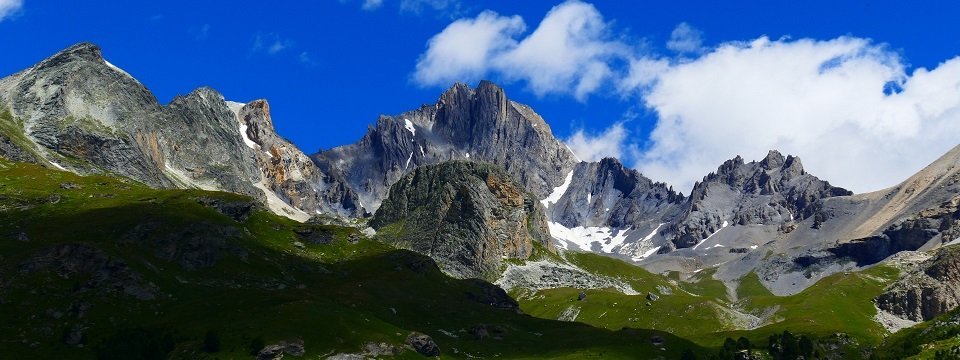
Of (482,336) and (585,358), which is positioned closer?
(585,358)

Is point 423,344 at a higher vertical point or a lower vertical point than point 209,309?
lower

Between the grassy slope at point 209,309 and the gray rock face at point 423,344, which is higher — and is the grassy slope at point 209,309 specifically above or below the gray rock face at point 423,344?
above

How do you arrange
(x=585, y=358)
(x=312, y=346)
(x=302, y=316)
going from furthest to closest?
(x=585, y=358) → (x=302, y=316) → (x=312, y=346)

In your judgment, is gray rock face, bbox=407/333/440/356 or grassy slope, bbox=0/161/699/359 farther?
gray rock face, bbox=407/333/440/356

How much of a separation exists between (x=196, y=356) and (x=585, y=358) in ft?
235

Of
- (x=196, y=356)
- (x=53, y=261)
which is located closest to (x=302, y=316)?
(x=196, y=356)

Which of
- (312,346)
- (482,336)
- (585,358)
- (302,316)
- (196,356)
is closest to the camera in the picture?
(196,356)

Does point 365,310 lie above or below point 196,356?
above

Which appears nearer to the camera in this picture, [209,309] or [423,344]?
[209,309]

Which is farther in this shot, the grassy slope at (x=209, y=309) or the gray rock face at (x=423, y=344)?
the gray rock face at (x=423, y=344)

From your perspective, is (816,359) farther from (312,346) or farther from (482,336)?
(312,346)

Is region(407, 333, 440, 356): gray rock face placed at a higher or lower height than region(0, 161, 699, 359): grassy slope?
lower

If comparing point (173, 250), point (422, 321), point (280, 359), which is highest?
point (173, 250)

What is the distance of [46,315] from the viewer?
13562cm
